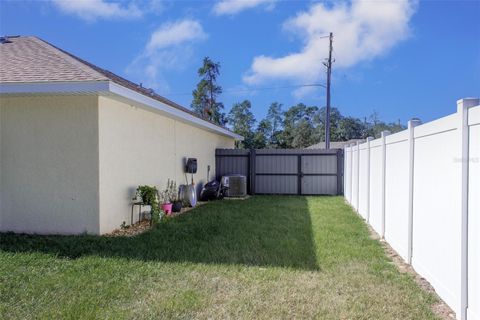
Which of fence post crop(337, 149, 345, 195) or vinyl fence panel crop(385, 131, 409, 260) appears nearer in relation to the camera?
vinyl fence panel crop(385, 131, 409, 260)

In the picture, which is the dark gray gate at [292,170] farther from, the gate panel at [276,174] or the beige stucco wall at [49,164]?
the beige stucco wall at [49,164]

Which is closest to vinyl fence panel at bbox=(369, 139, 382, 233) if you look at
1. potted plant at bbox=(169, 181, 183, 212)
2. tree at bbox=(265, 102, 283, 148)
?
potted plant at bbox=(169, 181, 183, 212)

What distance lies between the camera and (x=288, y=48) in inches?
933

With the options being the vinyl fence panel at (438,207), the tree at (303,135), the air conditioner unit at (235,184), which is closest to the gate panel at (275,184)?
the air conditioner unit at (235,184)

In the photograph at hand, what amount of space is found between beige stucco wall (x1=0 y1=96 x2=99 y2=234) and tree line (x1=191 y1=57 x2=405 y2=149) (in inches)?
967

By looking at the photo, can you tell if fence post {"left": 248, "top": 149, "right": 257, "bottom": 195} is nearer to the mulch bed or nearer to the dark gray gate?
the dark gray gate

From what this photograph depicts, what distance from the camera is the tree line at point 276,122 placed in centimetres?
3119

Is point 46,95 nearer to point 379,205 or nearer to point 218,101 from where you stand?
point 379,205

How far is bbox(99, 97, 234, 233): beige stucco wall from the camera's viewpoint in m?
6.31

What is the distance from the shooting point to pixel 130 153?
7262 millimetres

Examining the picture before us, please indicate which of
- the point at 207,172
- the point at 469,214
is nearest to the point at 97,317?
the point at 469,214

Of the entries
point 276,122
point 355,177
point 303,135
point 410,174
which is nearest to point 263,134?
point 276,122

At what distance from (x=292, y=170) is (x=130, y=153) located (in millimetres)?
7637

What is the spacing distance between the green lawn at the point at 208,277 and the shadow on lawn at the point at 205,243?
0.05 feet
